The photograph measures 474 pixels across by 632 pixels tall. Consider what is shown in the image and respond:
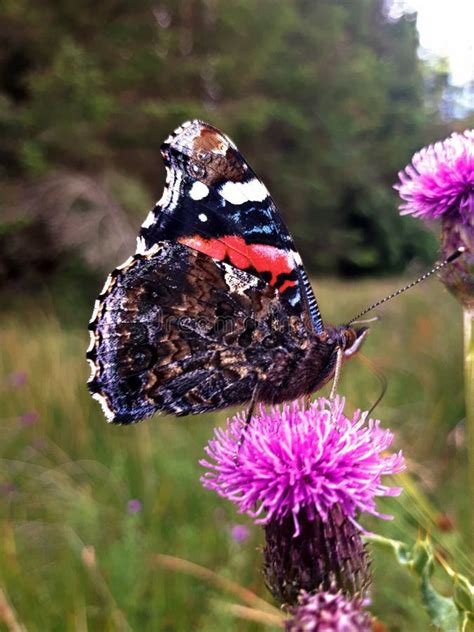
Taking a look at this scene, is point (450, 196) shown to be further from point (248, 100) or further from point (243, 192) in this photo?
point (248, 100)

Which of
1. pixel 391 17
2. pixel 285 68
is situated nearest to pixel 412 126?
pixel 391 17

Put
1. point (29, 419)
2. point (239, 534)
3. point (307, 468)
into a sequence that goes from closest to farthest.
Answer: point (307, 468) → point (239, 534) → point (29, 419)

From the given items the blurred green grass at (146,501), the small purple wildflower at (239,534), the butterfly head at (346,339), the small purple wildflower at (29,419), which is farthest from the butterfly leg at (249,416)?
the small purple wildflower at (29,419)

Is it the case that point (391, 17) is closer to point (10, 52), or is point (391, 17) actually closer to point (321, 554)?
point (10, 52)

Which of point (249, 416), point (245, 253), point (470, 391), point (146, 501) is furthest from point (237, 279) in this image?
point (146, 501)

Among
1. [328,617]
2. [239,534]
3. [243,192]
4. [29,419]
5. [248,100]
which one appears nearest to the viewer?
[328,617]

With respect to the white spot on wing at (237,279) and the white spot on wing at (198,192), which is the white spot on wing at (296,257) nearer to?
the white spot on wing at (237,279)

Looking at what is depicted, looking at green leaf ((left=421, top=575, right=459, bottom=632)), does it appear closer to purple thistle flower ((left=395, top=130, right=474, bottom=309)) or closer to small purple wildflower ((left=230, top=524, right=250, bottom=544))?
purple thistle flower ((left=395, top=130, right=474, bottom=309))
